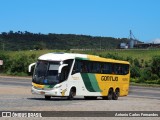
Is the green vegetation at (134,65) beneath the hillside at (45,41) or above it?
beneath

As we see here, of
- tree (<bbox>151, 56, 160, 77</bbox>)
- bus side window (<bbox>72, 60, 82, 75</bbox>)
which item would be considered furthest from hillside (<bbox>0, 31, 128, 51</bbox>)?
bus side window (<bbox>72, 60, 82, 75</bbox>)

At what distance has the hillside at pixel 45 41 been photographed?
151375 mm

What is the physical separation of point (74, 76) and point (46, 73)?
2077 mm

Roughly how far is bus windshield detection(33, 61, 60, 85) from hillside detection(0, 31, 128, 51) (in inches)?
4474

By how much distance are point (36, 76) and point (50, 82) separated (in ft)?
3.82

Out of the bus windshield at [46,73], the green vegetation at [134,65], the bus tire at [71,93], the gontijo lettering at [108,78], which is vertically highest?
the bus windshield at [46,73]

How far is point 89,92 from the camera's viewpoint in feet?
110

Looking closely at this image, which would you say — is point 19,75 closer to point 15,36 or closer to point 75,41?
point 15,36

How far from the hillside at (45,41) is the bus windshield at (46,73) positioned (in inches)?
4474

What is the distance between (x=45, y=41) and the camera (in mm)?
163875

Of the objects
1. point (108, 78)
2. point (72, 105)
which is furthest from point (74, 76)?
point (72, 105)

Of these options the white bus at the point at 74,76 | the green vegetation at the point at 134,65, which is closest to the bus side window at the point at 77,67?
the white bus at the point at 74,76

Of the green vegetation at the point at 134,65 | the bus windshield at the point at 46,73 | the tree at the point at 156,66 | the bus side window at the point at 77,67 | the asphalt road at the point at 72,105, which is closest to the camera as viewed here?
the asphalt road at the point at 72,105

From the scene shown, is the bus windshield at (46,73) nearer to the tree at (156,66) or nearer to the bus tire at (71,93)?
the bus tire at (71,93)
